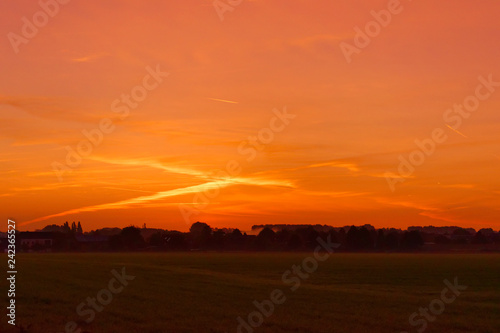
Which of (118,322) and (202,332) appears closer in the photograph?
Answer: (202,332)

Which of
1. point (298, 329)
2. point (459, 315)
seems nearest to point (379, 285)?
point (459, 315)

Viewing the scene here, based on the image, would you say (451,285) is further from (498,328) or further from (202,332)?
(202,332)

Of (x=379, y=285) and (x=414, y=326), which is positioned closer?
(x=414, y=326)

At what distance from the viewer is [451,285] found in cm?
4819

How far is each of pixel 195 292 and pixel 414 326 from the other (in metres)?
15.6

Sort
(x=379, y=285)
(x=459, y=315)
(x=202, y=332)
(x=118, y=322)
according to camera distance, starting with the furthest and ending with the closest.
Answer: (x=379, y=285) → (x=459, y=315) → (x=118, y=322) → (x=202, y=332)

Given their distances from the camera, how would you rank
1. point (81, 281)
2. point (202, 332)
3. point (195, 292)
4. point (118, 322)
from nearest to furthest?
point (202, 332), point (118, 322), point (195, 292), point (81, 281)

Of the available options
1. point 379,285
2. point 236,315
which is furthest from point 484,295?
point 236,315

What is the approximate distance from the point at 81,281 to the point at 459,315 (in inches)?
1046

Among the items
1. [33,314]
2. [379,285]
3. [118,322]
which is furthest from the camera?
[379,285]

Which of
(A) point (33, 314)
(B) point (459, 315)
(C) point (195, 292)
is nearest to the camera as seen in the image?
(A) point (33, 314)

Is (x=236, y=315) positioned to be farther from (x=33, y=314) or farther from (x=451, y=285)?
(x=451, y=285)

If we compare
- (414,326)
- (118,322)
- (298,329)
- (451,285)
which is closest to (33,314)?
(118,322)

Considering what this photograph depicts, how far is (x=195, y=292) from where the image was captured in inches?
1380
